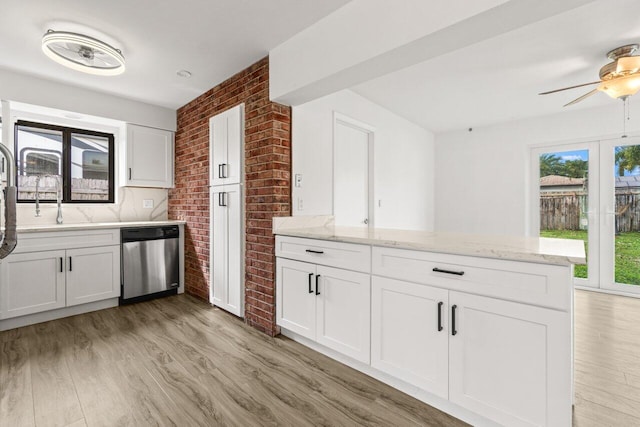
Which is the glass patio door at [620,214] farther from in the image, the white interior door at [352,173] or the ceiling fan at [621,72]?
the white interior door at [352,173]

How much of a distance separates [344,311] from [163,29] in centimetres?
241

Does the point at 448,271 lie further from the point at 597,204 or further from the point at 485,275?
the point at 597,204

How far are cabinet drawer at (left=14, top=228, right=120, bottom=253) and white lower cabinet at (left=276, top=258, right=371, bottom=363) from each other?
2.04 m

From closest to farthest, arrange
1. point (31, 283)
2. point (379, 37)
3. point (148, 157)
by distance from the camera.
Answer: point (379, 37) < point (31, 283) < point (148, 157)

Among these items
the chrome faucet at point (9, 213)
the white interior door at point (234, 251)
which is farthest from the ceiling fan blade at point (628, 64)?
the chrome faucet at point (9, 213)

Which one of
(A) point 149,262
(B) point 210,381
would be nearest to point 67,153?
(A) point 149,262

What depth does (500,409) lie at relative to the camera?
4.51 ft

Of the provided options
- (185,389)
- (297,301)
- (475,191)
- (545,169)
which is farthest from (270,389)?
(545,169)

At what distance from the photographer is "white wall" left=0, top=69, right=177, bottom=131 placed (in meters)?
2.80

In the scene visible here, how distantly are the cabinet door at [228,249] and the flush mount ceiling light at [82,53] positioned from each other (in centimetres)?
134

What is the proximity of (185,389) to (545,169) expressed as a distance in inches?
206

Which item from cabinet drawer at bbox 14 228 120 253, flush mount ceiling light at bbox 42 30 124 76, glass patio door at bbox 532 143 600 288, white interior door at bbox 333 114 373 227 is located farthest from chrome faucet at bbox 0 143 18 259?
glass patio door at bbox 532 143 600 288

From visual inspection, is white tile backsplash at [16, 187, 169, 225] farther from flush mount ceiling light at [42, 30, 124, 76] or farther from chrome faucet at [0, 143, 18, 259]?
chrome faucet at [0, 143, 18, 259]

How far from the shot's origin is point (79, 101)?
3158 millimetres
